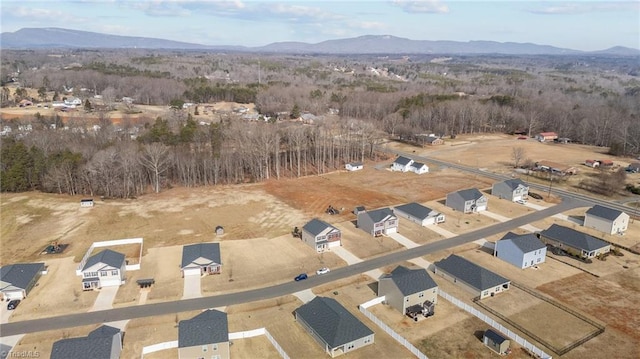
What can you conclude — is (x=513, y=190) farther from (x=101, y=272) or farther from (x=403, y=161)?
(x=101, y=272)

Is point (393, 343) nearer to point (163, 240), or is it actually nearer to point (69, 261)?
point (163, 240)

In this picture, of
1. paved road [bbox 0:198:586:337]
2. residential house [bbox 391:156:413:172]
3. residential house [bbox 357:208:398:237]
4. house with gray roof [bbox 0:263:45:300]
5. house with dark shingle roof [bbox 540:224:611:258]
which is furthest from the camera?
residential house [bbox 391:156:413:172]

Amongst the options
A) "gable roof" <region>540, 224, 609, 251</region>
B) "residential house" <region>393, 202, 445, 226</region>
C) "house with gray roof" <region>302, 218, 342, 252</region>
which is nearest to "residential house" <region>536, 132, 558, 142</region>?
"gable roof" <region>540, 224, 609, 251</region>

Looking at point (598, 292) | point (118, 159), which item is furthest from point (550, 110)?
point (118, 159)

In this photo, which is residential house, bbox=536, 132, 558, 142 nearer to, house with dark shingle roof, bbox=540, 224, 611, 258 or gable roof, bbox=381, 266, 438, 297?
house with dark shingle roof, bbox=540, 224, 611, 258

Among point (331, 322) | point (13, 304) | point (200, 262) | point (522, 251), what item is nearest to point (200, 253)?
point (200, 262)
